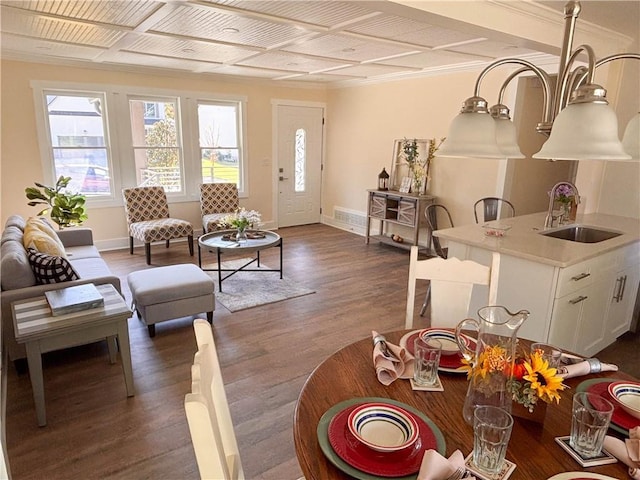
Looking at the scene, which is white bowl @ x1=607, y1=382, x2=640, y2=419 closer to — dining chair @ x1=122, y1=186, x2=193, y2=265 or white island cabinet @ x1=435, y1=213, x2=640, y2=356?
white island cabinet @ x1=435, y1=213, x2=640, y2=356

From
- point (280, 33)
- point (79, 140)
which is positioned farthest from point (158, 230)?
point (280, 33)

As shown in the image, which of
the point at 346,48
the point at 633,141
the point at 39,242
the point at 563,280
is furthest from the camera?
the point at 346,48

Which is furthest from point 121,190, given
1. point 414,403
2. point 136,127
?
point 414,403

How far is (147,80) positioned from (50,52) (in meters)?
1.25

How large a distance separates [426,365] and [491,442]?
0.39 m

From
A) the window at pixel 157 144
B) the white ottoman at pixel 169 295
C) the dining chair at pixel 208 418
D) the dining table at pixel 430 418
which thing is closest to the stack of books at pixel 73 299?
the white ottoman at pixel 169 295

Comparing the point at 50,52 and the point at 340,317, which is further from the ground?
the point at 50,52

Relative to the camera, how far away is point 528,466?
3.48 ft

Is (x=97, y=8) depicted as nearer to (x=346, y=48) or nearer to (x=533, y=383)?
(x=346, y=48)

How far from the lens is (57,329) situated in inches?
89.4

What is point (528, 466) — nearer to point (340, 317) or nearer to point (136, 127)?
point (340, 317)

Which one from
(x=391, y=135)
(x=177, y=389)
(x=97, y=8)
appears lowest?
(x=177, y=389)

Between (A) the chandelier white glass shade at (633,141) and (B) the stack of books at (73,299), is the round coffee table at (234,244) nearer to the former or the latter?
(B) the stack of books at (73,299)

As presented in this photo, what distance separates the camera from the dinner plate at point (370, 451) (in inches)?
39.6
